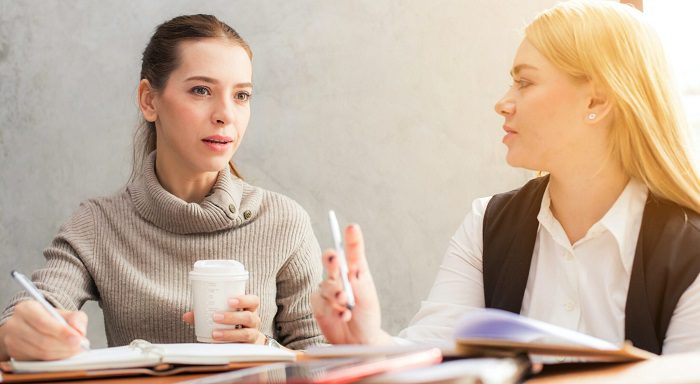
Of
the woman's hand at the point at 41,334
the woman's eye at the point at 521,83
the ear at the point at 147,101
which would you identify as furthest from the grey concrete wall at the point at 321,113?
the woman's hand at the point at 41,334

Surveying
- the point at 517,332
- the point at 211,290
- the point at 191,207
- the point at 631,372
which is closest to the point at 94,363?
the point at 211,290

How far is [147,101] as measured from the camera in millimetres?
2062

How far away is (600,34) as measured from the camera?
1612 mm

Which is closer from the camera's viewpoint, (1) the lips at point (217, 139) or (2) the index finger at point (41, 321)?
(2) the index finger at point (41, 321)

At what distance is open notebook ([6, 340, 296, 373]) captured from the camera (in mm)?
1134

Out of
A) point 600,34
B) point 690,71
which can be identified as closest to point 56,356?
point 600,34

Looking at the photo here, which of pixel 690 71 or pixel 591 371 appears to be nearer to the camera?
pixel 591 371

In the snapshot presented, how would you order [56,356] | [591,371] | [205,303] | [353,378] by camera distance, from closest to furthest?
[353,378]
[591,371]
[56,356]
[205,303]

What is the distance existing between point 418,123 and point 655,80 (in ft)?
3.43

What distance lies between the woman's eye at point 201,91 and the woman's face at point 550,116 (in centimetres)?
73

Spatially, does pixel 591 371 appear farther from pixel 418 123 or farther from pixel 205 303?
pixel 418 123

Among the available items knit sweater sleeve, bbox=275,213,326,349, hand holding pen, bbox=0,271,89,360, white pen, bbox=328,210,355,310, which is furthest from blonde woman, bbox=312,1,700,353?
hand holding pen, bbox=0,271,89,360

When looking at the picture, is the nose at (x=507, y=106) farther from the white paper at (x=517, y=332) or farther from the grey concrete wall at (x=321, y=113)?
the grey concrete wall at (x=321, y=113)

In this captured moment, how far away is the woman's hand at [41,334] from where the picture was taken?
1199 mm
